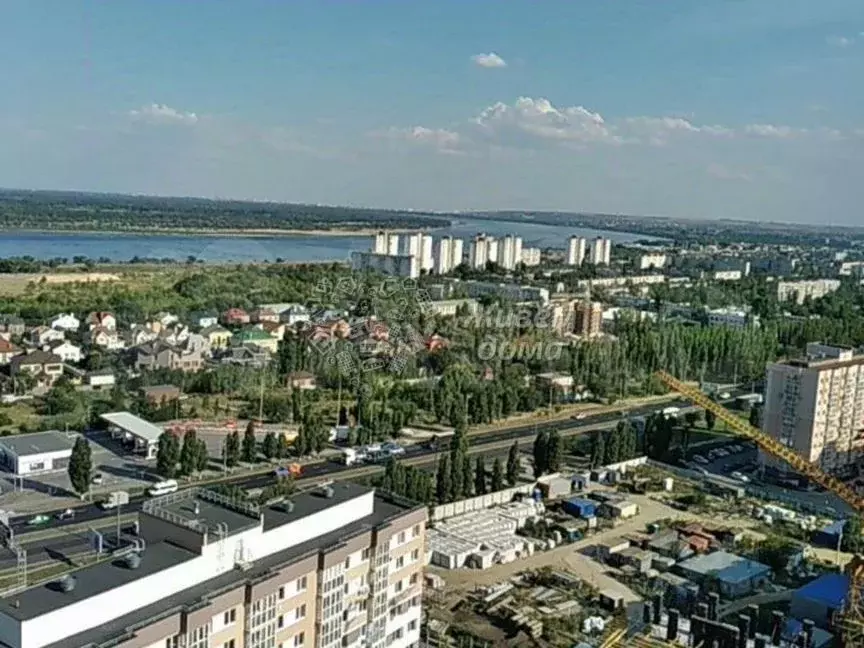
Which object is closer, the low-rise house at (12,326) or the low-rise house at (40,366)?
the low-rise house at (40,366)

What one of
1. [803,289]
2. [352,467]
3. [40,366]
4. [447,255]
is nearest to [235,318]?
[40,366]

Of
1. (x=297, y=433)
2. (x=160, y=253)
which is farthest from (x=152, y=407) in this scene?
Answer: (x=160, y=253)

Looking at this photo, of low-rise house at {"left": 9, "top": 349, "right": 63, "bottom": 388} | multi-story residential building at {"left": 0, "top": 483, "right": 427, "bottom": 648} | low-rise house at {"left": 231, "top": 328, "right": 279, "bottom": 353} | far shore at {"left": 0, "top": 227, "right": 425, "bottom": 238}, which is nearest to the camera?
multi-story residential building at {"left": 0, "top": 483, "right": 427, "bottom": 648}

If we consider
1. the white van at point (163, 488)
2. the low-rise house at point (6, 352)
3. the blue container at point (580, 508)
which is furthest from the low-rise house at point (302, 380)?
the blue container at point (580, 508)

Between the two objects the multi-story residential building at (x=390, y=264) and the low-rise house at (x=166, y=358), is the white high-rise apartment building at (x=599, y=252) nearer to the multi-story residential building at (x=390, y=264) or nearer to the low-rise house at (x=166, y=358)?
the multi-story residential building at (x=390, y=264)

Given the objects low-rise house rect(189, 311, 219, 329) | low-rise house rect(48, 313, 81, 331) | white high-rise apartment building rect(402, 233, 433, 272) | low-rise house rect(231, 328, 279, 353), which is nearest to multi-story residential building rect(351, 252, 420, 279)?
white high-rise apartment building rect(402, 233, 433, 272)

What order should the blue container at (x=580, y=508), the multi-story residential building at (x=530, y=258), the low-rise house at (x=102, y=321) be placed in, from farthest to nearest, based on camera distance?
1. the multi-story residential building at (x=530, y=258)
2. the low-rise house at (x=102, y=321)
3. the blue container at (x=580, y=508)

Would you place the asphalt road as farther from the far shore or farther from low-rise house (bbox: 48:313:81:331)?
the far shore

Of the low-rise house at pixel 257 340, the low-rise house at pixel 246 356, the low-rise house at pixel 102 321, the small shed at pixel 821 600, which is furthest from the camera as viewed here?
the low-rise house at pixel 102 321
